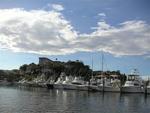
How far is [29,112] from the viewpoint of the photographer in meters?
58.6

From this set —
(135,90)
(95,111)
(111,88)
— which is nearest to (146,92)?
(135,90)

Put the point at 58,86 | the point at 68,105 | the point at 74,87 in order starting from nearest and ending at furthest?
the point at 68,105 < the point at 74,87 < the point at 58,86

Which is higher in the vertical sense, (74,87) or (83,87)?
(83,87)

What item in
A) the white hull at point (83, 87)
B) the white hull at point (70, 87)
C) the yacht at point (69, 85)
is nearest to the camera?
the white hull at point (83, 87)

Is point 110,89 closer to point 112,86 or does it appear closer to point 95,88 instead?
point 112,86

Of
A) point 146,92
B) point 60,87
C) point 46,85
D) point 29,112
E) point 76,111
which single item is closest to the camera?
point 29,112

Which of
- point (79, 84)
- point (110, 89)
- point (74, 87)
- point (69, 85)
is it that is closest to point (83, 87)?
point (79, 84)

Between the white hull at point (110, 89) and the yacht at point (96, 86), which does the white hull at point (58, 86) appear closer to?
the yacht at point (96, 86)

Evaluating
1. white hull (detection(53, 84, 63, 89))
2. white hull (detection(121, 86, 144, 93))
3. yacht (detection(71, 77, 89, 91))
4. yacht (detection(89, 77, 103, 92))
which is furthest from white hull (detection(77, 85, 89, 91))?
white hull (detection(121, 86, 144, 93))

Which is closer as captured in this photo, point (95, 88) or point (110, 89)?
point (110, 89)

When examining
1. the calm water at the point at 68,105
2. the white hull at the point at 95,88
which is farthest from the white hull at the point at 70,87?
the calm water at the point at 68,105

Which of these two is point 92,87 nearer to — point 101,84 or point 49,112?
point 101,84

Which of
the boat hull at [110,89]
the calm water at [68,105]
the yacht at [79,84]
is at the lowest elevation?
the calm water at [68,105]

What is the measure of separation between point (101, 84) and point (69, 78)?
30.0 metres
